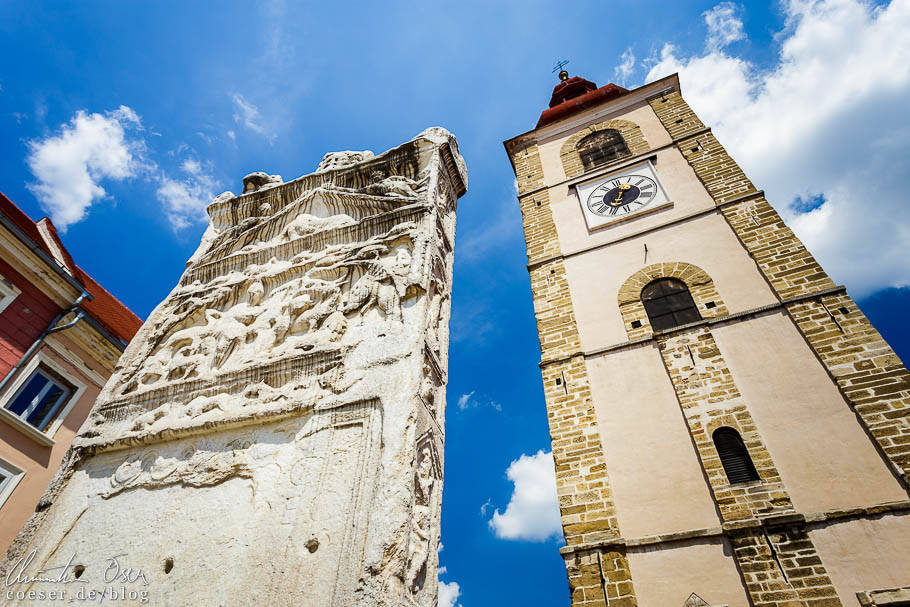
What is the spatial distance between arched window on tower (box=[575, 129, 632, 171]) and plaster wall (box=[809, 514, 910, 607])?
31.0ft

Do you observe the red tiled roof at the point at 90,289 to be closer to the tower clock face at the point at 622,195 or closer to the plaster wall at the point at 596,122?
the tower clock face at the point at 622,195

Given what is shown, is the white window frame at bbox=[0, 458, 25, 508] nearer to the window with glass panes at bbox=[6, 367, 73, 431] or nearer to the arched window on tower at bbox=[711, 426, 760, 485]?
the window with glass panes at bbox=[6, 367, 73, 431]

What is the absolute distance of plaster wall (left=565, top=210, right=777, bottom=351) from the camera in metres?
8.44

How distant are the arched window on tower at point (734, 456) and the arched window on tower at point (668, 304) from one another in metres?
2.12

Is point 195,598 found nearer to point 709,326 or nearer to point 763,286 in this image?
point 709,326

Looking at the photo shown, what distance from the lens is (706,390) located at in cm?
731

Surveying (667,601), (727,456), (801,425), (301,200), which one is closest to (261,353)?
(301,200)

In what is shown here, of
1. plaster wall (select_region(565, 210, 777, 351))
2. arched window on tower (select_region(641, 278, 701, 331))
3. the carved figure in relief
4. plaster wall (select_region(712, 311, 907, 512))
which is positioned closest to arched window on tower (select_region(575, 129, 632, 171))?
plaster wall (select_region(565, 210, 777, 351))

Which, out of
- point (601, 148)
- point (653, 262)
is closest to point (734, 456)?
point (653, 262)

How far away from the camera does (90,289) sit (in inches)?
380

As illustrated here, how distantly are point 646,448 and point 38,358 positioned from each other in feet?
30.7

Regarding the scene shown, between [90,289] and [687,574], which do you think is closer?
[687,574]

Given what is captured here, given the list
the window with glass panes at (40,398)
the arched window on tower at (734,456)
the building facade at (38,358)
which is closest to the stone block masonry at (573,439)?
the arched window on tower at (734,456)

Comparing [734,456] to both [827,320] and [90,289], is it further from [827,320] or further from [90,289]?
[90,289]
